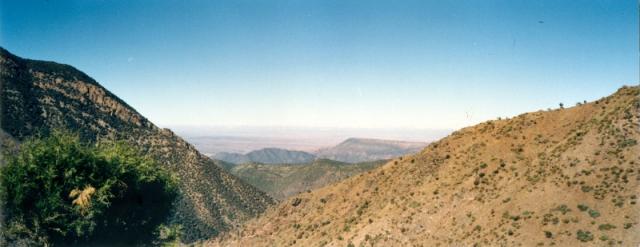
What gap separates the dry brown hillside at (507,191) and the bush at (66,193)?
841 inches

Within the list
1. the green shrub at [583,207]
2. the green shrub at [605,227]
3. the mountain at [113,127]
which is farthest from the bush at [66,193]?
the mountain at [113,127]

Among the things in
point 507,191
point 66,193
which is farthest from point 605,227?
point 66,193

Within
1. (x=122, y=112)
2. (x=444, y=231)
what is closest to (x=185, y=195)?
(x=122, y=112)

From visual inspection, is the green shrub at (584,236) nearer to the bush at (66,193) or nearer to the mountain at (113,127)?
the bush at (66,193)

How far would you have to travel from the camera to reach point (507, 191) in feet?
109

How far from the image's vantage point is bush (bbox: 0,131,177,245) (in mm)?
24062

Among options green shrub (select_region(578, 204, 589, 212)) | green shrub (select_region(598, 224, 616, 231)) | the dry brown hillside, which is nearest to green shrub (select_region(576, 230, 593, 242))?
the dry brown hillside

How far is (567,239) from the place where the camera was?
2405cm

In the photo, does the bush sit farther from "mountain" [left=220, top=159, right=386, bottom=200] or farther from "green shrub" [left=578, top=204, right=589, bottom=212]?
"mountain" [left=220, top=159, right=386, bottom=200]

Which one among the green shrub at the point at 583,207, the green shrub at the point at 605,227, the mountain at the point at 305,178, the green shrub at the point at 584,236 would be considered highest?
the green shrub at the point at 583,207

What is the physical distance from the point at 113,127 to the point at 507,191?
83.7 metres

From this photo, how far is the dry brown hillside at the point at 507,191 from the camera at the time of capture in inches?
1017

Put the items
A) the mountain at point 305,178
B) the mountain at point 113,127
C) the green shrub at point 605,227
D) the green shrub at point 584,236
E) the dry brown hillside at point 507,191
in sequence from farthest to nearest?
1. the mountain at point 305,178
2. the mountain at point 113,127
3. the dry brown hillside at point 507,191
4. the green shrub at point 605,227
5. the green shrub at point 584,236

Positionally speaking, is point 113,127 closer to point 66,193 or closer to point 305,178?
point 66,193
